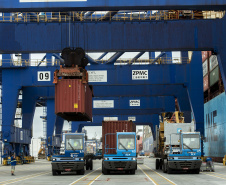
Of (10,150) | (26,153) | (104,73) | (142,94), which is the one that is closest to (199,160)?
(104,73)

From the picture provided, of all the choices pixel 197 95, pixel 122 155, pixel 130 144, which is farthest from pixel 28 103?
pixel 122 155

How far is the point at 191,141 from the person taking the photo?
83.3 feet

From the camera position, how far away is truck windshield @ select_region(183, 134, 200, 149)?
25241mm

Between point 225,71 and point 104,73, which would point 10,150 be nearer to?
point 104,73

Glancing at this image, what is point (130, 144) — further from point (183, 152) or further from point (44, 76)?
point (44, 76)

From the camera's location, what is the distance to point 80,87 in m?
25.8

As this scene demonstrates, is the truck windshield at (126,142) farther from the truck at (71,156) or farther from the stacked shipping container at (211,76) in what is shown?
the stacked shipping container at (211,76)

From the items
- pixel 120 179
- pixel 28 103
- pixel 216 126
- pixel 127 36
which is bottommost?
pixel 120 179

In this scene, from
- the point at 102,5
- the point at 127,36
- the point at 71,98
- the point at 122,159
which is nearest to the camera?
the point at 102,5

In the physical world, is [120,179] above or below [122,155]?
below

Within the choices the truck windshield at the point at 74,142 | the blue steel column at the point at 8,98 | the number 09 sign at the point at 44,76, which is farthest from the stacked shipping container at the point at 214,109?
the truck windshield at the point at 74,142

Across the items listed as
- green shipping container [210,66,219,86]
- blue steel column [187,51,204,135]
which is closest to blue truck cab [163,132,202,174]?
blue steel column [187,51,204,135]

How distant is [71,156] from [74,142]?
1.28 m

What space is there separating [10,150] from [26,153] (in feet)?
29.5
